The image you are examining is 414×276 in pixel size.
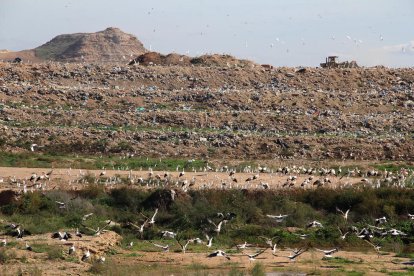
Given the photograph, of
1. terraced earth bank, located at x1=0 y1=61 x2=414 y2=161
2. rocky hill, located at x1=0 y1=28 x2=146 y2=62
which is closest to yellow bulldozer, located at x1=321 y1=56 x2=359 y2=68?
terraced earth bank, located at x1=0 y1=61 x2=414 y2=161

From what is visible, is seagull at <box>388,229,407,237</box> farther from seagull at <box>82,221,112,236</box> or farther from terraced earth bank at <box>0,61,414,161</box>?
terraced earth bank at <box>0,61,414,161</box>

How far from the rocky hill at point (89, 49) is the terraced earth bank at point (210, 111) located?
29670 mm

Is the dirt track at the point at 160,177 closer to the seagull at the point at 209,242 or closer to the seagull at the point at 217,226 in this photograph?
the seagull at the point at 217,226

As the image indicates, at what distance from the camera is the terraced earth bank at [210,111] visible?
45.0 meters

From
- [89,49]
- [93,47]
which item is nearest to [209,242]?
[89,49]

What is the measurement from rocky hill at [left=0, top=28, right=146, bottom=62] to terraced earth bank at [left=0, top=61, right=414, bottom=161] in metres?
29.7

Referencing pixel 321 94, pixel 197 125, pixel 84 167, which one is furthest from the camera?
pixel 321 94

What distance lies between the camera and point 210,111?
53.0 meters

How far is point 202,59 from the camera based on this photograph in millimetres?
68438

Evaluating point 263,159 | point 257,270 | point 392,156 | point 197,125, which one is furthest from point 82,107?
point 257,270

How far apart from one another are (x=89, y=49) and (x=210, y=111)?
48.8m

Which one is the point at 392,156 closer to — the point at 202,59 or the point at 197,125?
the point at 197,125

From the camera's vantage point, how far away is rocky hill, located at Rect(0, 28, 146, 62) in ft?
314

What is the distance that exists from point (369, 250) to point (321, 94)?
31.9 m
